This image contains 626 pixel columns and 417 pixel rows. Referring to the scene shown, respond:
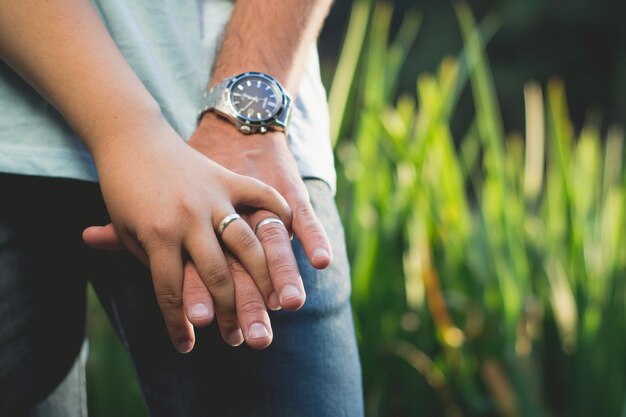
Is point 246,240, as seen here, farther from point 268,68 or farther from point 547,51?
point 547,51

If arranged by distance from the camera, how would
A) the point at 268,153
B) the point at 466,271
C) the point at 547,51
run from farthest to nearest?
the point at 547,51
the point at 466,271
the point at 268,153

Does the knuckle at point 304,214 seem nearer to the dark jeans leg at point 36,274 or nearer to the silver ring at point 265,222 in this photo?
the silver ring at point 265,222

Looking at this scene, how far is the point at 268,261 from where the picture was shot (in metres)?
0.55

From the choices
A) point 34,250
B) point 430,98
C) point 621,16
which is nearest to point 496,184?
point 430,98

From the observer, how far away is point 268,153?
63cm

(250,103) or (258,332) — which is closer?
(258,332)

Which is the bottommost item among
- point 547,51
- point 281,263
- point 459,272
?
point 547,51

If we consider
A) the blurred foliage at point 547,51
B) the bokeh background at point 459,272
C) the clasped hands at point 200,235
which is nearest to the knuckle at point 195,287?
the clasped hands at point 200,235

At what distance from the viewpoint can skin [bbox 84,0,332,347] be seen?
21.5 inches

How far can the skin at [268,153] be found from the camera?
55 centimetres

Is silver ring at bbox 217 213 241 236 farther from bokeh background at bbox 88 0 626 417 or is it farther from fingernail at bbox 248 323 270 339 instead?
bokeh background at bbox 88 0 626 417

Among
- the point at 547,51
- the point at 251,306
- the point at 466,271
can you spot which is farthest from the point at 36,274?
the point at 547,51

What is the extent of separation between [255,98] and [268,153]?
49mm

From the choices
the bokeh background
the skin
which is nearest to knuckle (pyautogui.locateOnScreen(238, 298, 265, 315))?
the skin
